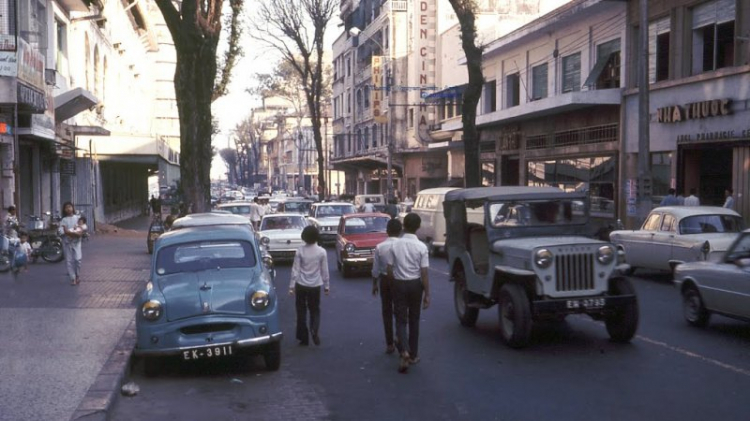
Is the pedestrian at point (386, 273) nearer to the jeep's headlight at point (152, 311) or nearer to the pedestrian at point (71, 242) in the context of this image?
the jeep's headlight at point (152, 311)

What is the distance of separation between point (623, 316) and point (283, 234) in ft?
44.1

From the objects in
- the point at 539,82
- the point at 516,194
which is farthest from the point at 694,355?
the point at 539,82

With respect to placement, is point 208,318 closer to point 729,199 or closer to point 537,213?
point 537,213

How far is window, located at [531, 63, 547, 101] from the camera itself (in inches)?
1374

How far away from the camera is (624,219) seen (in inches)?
1121

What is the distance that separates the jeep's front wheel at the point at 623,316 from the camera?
1015 centimetres

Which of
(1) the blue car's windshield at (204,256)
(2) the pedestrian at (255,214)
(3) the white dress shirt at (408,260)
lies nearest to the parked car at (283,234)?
(2) the pedestrian at (255,214)

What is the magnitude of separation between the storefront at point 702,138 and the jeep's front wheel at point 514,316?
583 inches

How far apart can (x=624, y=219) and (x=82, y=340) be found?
21988 millimetres

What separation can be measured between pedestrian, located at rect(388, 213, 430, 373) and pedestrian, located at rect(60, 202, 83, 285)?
9.34 m

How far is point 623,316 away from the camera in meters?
10.2

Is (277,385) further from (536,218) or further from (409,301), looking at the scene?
(536,218)

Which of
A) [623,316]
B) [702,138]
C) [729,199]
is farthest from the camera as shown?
[702,138]

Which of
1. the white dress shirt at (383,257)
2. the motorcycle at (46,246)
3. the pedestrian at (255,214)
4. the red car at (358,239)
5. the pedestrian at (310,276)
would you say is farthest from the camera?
the pedestrian at (255,214)
